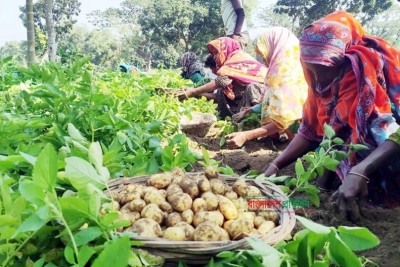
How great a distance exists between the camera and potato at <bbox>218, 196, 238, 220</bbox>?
48.1 inches

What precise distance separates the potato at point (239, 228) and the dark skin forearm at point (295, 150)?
4.40 feet

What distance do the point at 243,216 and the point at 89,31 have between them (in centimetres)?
5377

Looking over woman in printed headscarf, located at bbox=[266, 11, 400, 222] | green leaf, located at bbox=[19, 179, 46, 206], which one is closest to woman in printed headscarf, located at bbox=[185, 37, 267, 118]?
woman in printed headscarf, located at bbox=[266, 11, 400, 222]

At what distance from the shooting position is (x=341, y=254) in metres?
0.91

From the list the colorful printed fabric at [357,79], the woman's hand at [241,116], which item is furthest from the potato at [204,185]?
the woman's hand at [241,116]

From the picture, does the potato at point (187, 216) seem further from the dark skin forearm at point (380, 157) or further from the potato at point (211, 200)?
the dark skin forearm at point (380, 157)

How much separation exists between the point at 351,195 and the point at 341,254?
917 millimetres

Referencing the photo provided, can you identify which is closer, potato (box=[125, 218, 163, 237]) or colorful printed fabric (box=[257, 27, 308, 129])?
potato (box=[125, 218, 163, 237])

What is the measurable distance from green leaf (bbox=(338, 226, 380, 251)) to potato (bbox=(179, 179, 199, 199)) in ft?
1.54

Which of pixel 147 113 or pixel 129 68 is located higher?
pixel 147 113

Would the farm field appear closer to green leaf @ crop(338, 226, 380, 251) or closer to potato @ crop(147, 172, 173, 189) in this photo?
green leaf @ crop(338, 226, 380, 251)

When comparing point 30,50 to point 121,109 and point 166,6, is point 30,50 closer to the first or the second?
point 121,109

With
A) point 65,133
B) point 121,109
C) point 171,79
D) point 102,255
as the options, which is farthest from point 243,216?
point 171,79

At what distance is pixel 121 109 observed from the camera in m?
2.51
